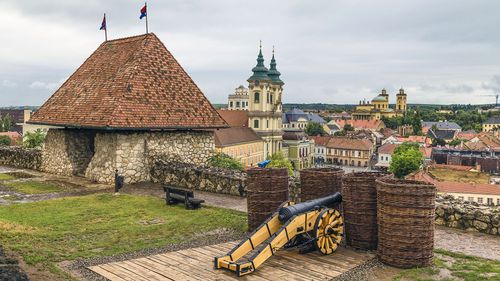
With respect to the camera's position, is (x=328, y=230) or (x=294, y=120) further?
(x=294, y=120)

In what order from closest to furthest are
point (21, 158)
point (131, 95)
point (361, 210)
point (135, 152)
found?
1. point (361, 210)
2. point (135, 152)
3. point (131, 95)
4. point (21, 158)

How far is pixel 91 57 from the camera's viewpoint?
1902 centimetres

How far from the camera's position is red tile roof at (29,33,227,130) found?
14.5m

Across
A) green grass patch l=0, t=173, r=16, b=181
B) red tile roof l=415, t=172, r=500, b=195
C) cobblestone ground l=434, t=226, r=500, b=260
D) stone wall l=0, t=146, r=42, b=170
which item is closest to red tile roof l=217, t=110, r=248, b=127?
red tile roof l=415, t=172, r=500, b=195

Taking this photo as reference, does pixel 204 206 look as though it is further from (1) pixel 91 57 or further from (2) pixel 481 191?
(2) pixel 481 191

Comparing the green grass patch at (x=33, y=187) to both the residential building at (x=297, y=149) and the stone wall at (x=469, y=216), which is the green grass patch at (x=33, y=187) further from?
the residential building at (x=297, y=149)

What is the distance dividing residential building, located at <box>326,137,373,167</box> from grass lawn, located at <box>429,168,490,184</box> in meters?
52.0

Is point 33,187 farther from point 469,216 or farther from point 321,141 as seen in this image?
point 321,141

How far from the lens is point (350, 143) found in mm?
118562

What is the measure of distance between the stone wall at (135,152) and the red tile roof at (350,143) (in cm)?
10319

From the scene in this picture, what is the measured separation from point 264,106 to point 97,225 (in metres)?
89.0

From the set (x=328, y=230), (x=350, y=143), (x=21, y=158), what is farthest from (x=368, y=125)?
(x=328, y=230)

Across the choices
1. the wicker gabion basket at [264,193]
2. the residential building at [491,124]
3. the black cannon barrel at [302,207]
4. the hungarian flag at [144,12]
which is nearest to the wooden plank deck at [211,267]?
the black cannon barrel at [302,207]

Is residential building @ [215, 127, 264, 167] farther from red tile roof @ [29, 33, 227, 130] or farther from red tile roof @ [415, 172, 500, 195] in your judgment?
red tile roof @ [29, 33, 227, 130]
